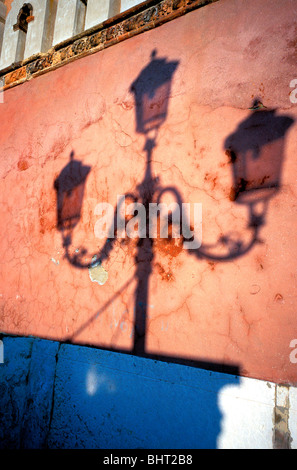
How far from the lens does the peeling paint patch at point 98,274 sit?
1.99m

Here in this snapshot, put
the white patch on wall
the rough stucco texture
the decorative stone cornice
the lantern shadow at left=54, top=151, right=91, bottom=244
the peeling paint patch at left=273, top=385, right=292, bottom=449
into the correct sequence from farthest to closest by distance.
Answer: the white patch on wall, the lantern shadow at left=54, top=151, right=91, bottom=244, the decorative stone cornice, the rough stucco texture, the peeling paint patch at left=273, top=385, right=292, bottom=449

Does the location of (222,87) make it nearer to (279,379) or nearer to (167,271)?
(167,271)

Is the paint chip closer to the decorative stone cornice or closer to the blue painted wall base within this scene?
the blue painted wall base

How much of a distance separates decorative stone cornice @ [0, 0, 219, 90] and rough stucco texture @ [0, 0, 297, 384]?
→ 71 millimetres

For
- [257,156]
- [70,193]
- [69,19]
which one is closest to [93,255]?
[70,193]

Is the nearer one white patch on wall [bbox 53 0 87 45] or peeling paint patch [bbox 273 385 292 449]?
peeling paint patch [bbox 273 385 292 449]

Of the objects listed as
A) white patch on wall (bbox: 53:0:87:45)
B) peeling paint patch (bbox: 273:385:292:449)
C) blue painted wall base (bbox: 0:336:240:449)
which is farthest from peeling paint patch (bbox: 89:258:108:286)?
white patch on wall (bbox: 53:0:87:45)

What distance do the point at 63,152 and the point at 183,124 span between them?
3.88 feet

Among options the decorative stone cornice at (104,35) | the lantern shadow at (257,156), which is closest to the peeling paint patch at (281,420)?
the lantern shadow at (257,156)

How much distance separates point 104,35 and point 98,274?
6.84 ft

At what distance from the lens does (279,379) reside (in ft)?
4.42

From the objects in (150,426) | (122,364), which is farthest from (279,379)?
(122,364)

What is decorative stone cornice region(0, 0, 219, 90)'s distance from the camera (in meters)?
1.97

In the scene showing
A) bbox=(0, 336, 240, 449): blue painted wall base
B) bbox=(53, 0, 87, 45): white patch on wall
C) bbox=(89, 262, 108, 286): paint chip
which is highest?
bbox=(53, 0, 87, 45): white patch on wall
